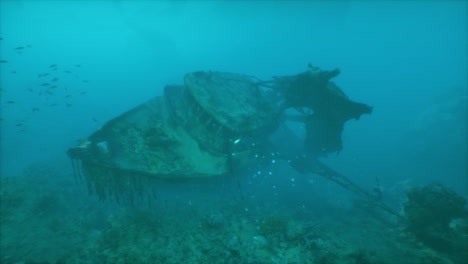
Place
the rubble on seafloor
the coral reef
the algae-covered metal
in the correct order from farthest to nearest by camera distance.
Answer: the coral reef < the algae-covered metal < the rubble on seafloor

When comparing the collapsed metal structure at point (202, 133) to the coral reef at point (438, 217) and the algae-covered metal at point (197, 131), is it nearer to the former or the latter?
the algae-covered metal at point (197, 131)

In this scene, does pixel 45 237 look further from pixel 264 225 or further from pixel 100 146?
pixel 264 225

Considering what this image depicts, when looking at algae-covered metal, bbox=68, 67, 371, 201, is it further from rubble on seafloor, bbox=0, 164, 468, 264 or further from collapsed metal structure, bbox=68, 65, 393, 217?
rubble on seafloor, bbox=0, 164, 468, 264

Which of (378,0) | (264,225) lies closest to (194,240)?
(264,225)

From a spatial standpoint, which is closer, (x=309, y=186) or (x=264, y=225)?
(x=264, y=225)

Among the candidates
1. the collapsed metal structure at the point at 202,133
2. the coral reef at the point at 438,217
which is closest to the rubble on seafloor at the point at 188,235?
the coral reef at the point at 438,217

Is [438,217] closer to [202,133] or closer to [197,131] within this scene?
[202,133]

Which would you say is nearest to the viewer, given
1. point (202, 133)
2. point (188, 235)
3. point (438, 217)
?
point (188, 235)

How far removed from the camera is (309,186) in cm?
1373

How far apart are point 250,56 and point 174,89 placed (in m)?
113

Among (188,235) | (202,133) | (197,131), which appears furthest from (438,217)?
(197,131)

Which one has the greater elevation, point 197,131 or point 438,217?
point 438,217

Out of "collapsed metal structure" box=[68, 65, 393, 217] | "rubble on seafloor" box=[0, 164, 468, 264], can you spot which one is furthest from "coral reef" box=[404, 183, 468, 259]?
"collapsed metal structure" box=[68, 65, 393, 217]

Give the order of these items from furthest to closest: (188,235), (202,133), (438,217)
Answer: (202,133) → (438,217) → (188,235)
